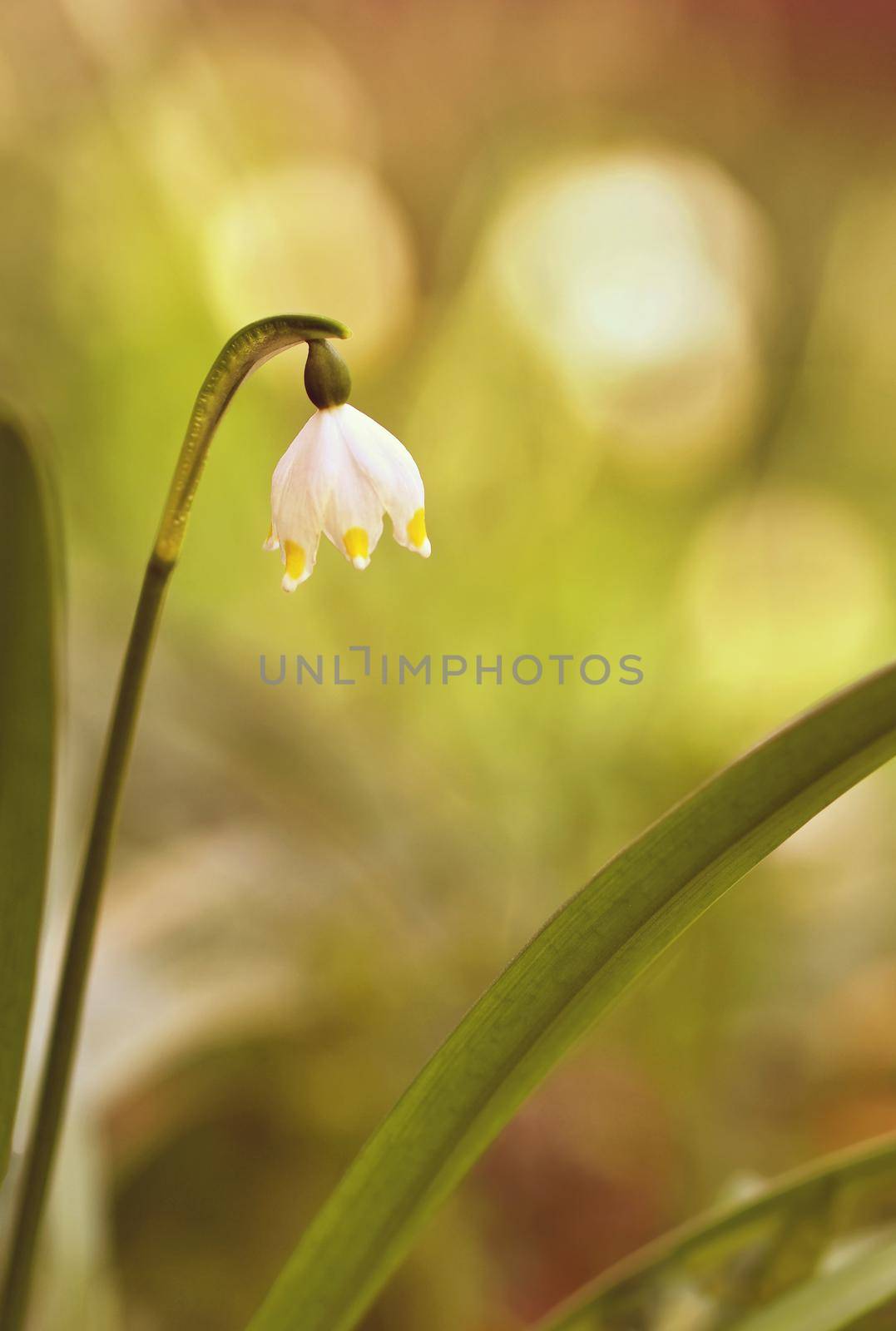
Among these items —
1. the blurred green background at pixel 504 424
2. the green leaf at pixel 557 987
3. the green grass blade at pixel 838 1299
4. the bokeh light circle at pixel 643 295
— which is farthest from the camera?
the bokeh light circle at pixel 643 295

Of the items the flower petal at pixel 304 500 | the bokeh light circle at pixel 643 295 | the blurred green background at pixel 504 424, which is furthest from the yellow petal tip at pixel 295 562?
the bokeh light circle at pixel 643 295

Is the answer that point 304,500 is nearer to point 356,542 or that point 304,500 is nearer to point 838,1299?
point 356,542

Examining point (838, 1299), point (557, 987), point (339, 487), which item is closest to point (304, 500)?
point (339, 487)

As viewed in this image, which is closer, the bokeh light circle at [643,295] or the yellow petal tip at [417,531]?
the yellow petal tip at [417,531]

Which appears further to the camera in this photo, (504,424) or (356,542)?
(504,424)

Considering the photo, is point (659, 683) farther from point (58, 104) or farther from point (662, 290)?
point (58, 104)

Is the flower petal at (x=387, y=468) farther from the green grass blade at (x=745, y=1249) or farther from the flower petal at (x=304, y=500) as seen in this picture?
the green grass blade at (x=745, y=1249)

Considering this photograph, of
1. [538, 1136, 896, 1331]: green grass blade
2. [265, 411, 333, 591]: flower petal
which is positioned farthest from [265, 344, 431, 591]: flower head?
[538, 1136, 896, 1331]: green grass blade
